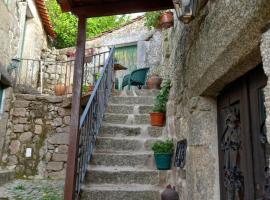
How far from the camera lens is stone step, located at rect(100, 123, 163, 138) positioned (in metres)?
4.00

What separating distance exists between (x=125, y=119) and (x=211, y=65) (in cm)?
297

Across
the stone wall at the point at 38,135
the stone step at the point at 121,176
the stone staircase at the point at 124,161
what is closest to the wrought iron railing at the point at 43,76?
the stone wall at the point at 38,135

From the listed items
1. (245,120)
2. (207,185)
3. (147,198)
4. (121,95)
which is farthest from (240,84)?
(121,95)

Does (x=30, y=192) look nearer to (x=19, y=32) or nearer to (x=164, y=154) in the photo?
(x=164, y=154)

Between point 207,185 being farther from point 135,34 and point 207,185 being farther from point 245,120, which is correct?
point 135,34

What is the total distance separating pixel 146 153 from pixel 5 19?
157 inches

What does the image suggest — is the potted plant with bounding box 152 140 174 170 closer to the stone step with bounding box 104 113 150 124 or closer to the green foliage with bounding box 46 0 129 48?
the stone step with bounding box 104 113 150 124

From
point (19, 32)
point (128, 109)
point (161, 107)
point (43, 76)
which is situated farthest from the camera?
point (43, 76)

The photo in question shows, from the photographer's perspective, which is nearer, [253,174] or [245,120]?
[253,174]

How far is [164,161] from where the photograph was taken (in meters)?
3.14

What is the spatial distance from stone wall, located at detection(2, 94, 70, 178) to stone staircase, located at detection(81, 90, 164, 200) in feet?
4.78

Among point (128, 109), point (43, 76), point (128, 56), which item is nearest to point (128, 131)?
point (128, 109)

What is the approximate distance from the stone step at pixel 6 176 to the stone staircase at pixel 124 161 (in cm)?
189

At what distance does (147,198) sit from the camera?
9.34ft
